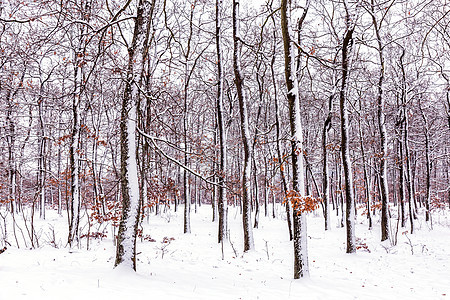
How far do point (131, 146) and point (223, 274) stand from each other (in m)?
4.31

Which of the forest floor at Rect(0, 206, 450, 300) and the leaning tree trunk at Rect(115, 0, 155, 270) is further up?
the leaning tree trunk at Rect(115, 0, 155, 270)

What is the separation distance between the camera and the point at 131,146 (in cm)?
662

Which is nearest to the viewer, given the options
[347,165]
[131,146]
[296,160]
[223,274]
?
[131,146]

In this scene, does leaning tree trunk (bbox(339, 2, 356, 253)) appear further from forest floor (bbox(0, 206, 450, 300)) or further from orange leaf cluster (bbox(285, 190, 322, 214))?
orange leaf cluster (bbox(285, 190, 322, 214))

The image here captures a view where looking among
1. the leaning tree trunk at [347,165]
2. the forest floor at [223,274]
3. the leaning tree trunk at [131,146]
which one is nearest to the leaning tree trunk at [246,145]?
the forest floor at [223,274]

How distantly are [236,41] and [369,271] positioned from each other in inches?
359

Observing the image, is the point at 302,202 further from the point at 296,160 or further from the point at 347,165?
the point at 347,165

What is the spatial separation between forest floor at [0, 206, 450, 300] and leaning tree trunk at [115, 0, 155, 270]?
54 cm

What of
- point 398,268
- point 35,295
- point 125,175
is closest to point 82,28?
point 125,175

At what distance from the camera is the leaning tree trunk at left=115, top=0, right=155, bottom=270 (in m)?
6.34

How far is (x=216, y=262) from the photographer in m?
9.09

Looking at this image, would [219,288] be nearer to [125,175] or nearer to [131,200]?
[131,200]

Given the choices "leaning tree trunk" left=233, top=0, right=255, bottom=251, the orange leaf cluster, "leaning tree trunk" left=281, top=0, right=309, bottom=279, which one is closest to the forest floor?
"leaning tree trunk" left=281, top=0, right=309, bottom=279

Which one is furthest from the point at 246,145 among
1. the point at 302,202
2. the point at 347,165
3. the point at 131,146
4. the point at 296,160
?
the point at 131,146
